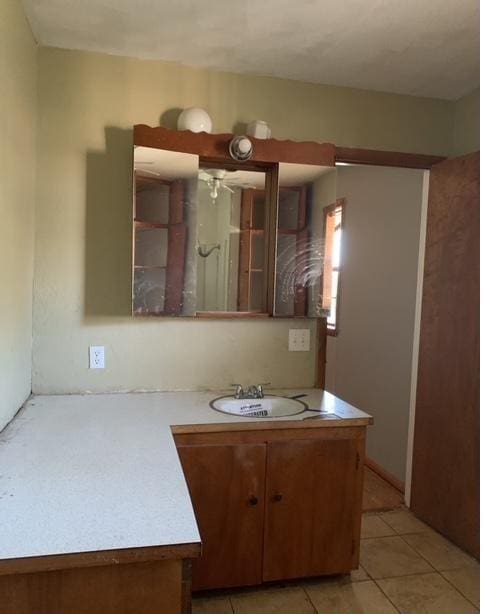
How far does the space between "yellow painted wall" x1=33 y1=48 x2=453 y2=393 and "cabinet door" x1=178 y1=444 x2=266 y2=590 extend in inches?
20.2

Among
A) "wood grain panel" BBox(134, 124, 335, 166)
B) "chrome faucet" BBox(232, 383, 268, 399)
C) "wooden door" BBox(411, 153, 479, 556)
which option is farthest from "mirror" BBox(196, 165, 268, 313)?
"wooden door" BBox(411, 153, 479, 556)

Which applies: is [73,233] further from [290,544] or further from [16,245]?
[290,544]

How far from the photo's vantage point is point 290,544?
1.95 metres

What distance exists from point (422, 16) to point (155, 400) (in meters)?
1.89

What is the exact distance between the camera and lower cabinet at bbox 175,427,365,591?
184 cm

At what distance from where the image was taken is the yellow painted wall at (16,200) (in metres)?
1.56

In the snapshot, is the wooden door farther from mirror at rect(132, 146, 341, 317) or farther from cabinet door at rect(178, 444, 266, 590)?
cabinet door at rect(178, 444, 266, 590)

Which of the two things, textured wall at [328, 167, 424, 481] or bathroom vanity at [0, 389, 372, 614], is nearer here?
bathroom vanity at [0, 389, 372, 614]

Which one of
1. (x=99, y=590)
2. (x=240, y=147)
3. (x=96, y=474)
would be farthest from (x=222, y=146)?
(x=99, y=590)

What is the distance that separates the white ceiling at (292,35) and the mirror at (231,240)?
53 centimetres

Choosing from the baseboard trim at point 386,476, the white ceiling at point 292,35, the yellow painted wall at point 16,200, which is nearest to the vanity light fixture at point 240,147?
the white ceiling at point 292,35

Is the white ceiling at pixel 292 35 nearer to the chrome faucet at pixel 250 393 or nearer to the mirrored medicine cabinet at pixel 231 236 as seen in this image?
the mirrored medicine cabinet at pixel 231 236

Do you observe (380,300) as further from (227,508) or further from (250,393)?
(227,508)

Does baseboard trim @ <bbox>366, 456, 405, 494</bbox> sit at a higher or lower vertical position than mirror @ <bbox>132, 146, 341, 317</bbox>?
lower
